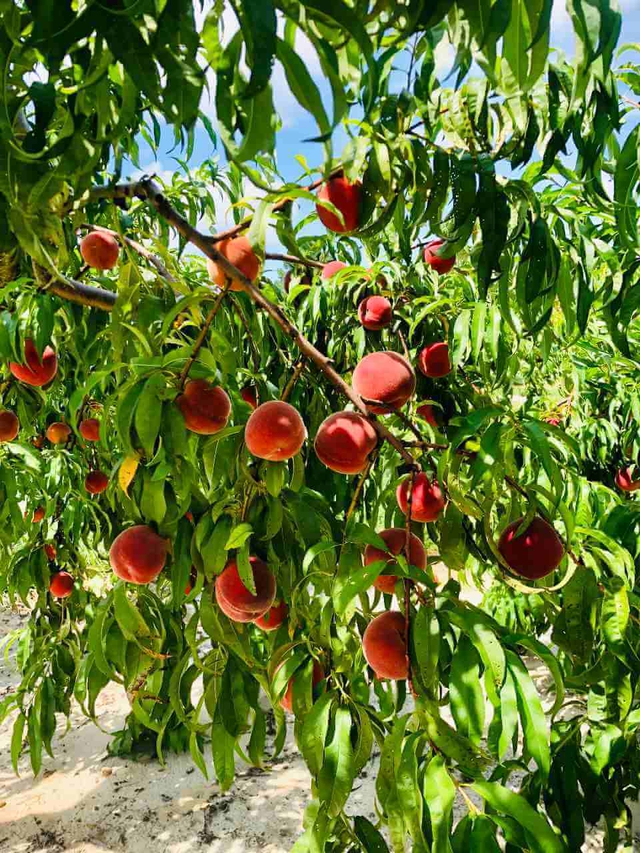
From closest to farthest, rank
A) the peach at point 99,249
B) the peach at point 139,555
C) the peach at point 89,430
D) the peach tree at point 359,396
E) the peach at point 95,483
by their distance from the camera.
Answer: the peach tree at point 359,396 → the peach at point 139,555 → the peach at point 99,249 → the peach at point 89,430 → the peach at point 95,483

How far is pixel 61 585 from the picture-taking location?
2.10 metres

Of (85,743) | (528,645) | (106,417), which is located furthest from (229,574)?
(85,743)

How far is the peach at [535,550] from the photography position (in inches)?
33.3

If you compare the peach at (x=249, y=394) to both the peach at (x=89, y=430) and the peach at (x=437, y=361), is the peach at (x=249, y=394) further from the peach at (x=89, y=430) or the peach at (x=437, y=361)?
the peach at (x=89, y=430)

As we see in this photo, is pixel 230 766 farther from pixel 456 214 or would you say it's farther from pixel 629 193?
pixel 629 193

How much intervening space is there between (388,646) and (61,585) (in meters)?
1.69

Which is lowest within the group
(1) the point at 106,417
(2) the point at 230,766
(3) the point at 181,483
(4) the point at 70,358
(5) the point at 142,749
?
(5) the point at 142,749

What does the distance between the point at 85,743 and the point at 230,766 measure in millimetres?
2647

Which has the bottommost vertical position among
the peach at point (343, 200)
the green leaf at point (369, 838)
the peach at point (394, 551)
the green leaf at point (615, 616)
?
the green leaf at point (369, 838)

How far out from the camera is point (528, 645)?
0.69 m

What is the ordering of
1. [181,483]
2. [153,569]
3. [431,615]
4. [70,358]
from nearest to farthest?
1. [431,615]
2. [181,483]
3. [153,569]
4. [70,358]

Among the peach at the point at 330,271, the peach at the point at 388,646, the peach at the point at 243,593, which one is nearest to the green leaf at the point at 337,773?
the peach at the point at 388,646

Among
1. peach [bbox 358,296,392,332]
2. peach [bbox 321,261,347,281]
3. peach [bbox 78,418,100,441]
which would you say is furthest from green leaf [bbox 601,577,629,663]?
peach [bbox 78,418,100,441]

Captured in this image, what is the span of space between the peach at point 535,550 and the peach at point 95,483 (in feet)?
5.00
